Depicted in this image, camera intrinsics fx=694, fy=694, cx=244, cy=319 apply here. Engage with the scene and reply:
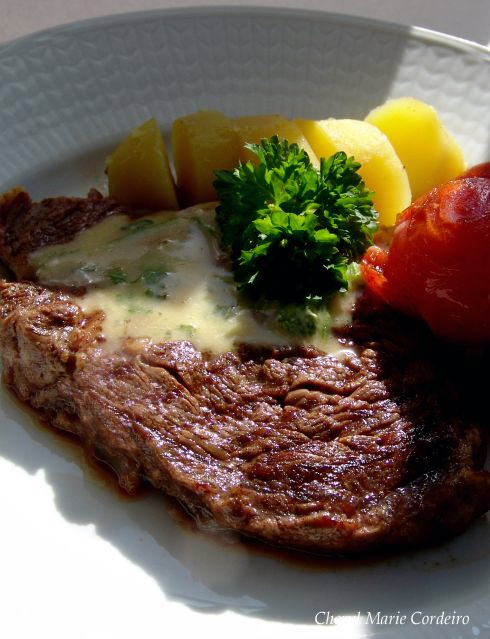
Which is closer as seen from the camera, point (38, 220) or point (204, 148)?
point (38, 220)

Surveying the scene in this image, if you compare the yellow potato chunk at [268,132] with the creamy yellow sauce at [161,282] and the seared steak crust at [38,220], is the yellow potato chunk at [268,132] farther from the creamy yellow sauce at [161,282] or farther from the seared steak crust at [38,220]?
the seared steak crust at [38,220]

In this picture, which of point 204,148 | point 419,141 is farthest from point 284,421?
point 419,141

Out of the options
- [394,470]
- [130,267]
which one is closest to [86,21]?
[130,267]

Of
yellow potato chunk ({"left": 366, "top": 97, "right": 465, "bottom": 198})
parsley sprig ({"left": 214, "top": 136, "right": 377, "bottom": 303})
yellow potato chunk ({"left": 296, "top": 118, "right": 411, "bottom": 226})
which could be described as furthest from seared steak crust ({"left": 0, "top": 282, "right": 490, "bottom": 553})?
yellow potato chunk ({"left": 366, "top": 97, "right": 465, "bottom": 198})

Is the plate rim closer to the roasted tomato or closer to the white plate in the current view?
the white plate

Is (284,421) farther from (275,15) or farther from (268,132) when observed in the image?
(275,15)

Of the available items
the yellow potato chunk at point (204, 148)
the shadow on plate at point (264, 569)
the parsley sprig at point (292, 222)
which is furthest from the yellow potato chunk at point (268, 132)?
the shadow on plate at point (264, 569)
